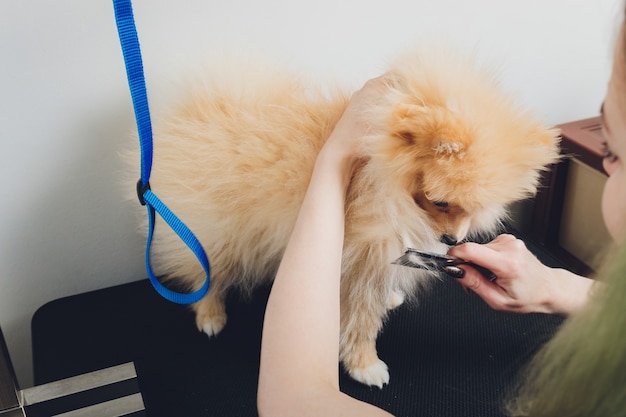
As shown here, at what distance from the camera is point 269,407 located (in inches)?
23.1

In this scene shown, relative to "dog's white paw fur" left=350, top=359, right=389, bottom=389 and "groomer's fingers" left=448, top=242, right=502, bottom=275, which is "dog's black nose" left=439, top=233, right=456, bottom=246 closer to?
"groomer's fingers" left=448, top=242, right=502, bottom=275

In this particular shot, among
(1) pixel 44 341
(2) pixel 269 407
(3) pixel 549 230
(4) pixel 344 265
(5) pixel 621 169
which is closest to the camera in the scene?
(5) pixel 621 169

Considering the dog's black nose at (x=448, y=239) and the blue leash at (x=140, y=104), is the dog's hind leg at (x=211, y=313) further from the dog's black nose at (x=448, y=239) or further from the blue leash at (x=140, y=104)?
the dog's black nose at (x=448, y=239)

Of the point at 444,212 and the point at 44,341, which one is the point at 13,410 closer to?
the point at 44,341

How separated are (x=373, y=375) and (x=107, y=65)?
2.27 feet

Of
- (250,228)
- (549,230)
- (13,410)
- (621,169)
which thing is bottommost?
(549,230)

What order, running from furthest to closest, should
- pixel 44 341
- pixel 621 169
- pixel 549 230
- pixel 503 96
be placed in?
pixel 549 230 → pixel 44 341 → pixel 503 96 → pixel 621 169

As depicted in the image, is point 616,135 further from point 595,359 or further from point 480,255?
point 480,255

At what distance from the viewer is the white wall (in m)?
0.90

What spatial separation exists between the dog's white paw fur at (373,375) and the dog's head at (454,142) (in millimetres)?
268

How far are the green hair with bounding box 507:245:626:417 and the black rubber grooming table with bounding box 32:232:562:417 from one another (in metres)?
0.42

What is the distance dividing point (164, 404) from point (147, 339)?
0.56ft

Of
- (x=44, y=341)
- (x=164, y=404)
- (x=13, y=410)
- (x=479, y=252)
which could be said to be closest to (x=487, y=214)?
(x=479, y=252)

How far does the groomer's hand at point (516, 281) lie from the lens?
2.43ft
